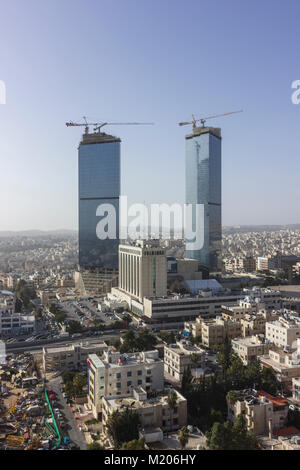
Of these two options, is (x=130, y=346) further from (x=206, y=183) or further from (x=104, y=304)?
(x=206, y=183)

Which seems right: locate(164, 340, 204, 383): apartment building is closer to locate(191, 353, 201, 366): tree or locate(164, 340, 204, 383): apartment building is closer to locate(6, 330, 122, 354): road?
locate(191, 353, 201, 366): tree

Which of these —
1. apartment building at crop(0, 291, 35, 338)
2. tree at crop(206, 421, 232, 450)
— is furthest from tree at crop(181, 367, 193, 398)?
apartment building at crop(0, 291, 35, 338)

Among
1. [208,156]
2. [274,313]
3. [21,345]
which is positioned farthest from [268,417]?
[208,156]

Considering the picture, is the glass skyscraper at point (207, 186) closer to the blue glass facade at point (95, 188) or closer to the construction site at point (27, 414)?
the blue glass facade at point (95, 188)

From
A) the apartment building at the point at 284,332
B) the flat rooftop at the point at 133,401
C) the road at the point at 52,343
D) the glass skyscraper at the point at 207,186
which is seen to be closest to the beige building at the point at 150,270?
the road at the point at 52,343

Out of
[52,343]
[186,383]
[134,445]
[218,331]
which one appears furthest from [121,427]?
[52,343]

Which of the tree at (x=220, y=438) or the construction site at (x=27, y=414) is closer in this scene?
the tree at (x=220, y=438)
